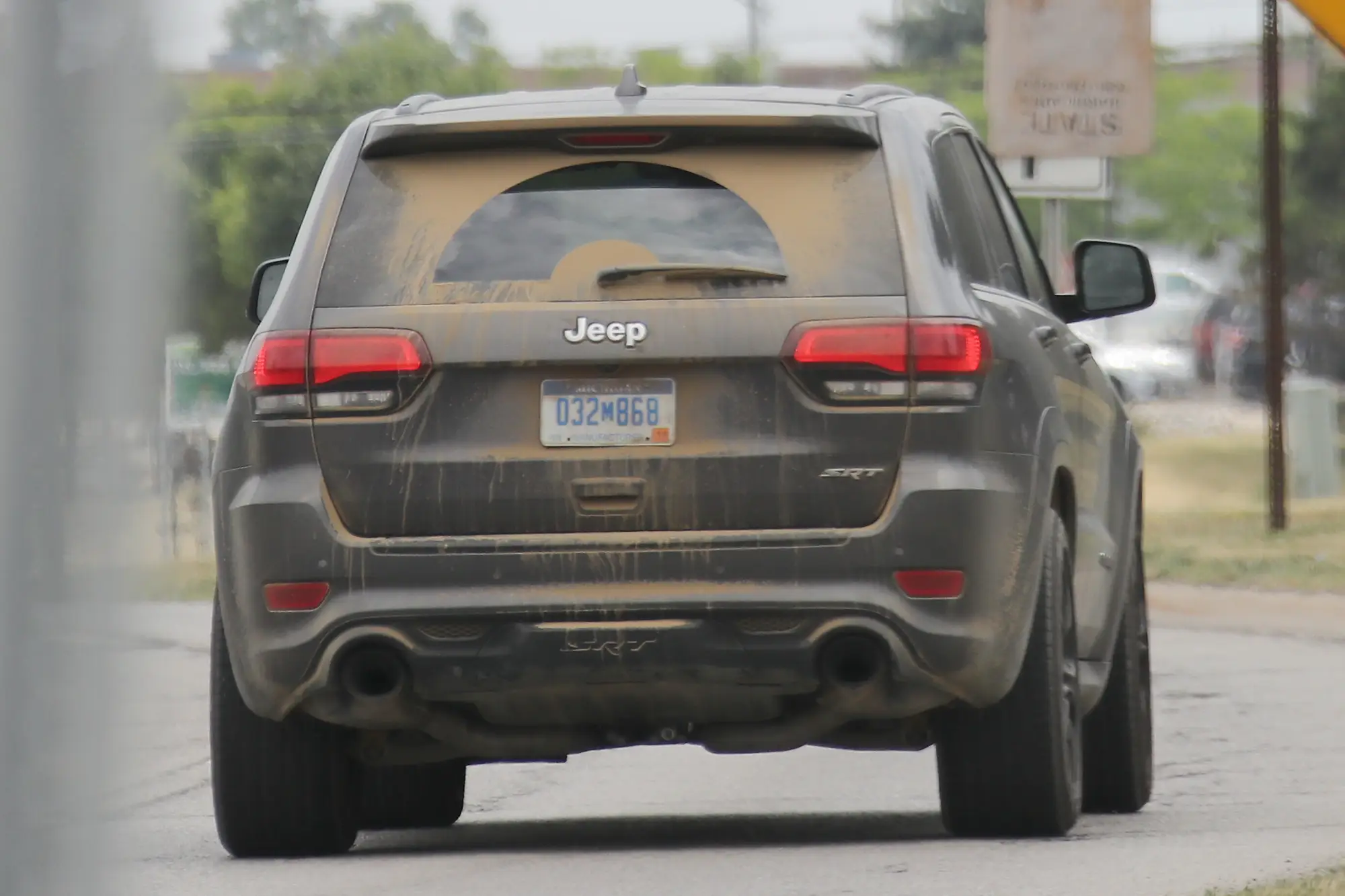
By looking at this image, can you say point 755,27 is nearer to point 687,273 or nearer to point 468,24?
point 468,24

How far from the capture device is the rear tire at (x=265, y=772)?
6.68 metres

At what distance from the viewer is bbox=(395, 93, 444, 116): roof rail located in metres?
6.58

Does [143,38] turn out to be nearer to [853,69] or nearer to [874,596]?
[874,596]

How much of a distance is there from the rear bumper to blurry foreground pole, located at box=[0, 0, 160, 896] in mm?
4425

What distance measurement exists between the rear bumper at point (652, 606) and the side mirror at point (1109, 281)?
5.90 ft

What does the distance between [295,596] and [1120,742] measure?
2587 millimetres

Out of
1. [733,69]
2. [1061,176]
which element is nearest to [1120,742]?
[1061,176]

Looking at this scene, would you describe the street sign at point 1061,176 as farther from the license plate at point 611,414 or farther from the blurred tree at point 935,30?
the blurred tree at point 935,30

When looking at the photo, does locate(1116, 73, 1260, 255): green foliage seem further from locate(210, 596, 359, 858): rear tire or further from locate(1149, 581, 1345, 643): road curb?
locate(210, 596, 359, 858): rear tire

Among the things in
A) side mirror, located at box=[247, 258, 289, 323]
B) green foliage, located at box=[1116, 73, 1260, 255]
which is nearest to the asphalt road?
side mirror, located at box=[247, 258, 289, 323]

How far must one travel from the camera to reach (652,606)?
6094mm

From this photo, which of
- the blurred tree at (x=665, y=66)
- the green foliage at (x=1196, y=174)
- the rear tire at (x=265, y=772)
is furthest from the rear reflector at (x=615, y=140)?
the blurred tree at (x=665, y=66)

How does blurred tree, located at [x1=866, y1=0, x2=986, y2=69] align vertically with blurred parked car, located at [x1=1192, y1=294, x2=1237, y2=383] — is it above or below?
above

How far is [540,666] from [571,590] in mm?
181
